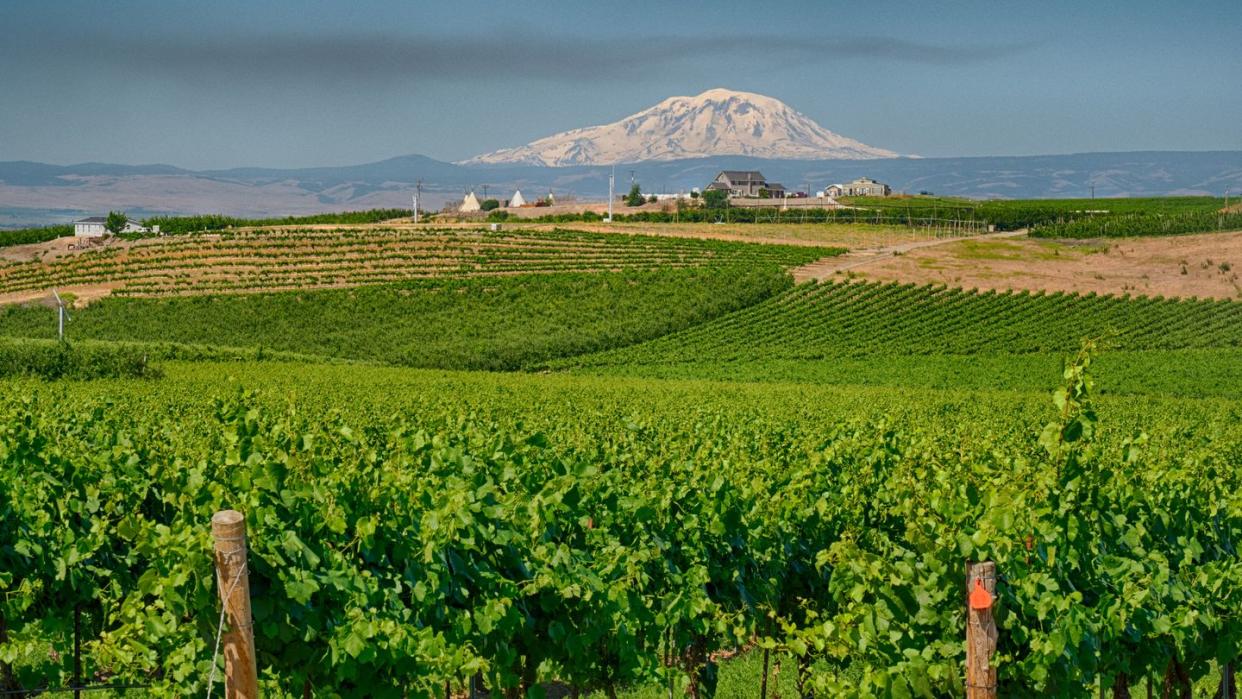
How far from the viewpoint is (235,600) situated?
5.25 meters

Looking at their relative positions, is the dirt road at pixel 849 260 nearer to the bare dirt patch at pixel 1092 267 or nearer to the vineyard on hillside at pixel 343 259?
the bare dirt patch at pixel 1092 267

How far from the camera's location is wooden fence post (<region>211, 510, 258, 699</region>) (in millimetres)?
5062

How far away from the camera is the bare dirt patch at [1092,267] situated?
69312mm

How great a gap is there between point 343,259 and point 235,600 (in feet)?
272

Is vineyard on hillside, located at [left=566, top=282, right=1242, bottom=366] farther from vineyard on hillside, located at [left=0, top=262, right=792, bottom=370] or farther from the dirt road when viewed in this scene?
the dirt road

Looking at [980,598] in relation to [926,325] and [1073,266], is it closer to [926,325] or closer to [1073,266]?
[926,325]

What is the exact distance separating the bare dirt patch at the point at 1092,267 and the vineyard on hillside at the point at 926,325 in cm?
216

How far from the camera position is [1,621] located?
7.66 meters

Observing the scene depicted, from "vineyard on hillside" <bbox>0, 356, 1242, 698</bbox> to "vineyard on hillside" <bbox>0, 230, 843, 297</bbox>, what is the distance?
7113 cm

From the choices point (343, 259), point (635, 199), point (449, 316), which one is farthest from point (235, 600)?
point (635, 199)

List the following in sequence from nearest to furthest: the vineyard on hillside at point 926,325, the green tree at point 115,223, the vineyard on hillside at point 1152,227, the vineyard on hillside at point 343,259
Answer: the vineyard on hillside at point 926,325 < the vineyard on hillside at point 343,259 < the vineyard on hillside at point 1152,227 < the green tree at point 115,223

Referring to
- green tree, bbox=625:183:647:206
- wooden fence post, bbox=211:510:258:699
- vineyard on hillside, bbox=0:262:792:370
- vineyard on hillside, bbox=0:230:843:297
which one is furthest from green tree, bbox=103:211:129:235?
wooden fence post, bbox=211:510:258:699

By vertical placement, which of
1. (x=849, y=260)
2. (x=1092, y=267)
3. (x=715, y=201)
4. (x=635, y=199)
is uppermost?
(x=635, y=199)

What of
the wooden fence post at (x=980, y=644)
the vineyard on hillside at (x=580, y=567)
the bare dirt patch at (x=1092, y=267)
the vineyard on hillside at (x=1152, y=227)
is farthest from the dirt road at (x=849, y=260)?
the wooden fence post at (x=980, y=644)
